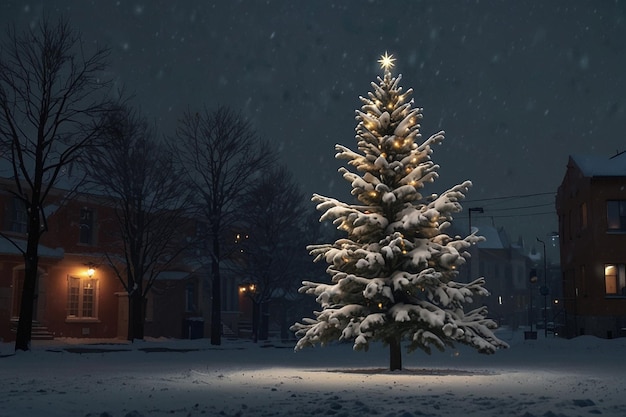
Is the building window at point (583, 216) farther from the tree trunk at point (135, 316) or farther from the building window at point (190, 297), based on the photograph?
the tree trunk at point (135, 316)

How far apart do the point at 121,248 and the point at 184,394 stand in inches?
1192

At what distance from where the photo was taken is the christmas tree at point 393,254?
63.8 feet

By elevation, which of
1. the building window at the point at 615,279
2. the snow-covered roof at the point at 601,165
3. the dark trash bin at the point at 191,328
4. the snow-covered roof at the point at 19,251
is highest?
the snow-covered roof at the point at 601,165

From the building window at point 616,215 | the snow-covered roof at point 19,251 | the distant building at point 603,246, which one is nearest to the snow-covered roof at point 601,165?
the distant building at point 603,246

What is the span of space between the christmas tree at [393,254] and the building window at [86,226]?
83.7 feet

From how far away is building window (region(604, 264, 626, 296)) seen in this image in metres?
41.5

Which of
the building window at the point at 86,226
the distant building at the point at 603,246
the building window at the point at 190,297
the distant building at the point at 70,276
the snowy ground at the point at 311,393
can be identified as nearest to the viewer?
the snowy ground at the point at 311,393

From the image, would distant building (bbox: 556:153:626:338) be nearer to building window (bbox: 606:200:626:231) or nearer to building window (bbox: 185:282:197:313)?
building window (bbox: 606:200:626:231)

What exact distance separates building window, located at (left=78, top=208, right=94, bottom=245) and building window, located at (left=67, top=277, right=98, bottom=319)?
2170 millimetres

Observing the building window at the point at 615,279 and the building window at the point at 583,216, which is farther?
the building window at the point at 583,216

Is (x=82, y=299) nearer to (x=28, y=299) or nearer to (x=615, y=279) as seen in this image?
(x=28, y=299)

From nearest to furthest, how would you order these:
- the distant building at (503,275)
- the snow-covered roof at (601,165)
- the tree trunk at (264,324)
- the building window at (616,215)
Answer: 1. the building window at (616,215)
2. the snow-covered roof at (601,165)
3. the tree trunk at (264,324)
4. the distant building at (503,275)

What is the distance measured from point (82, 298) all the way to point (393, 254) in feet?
93.0

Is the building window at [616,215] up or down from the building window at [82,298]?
up
